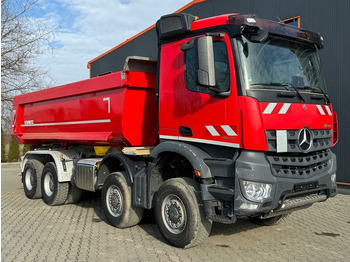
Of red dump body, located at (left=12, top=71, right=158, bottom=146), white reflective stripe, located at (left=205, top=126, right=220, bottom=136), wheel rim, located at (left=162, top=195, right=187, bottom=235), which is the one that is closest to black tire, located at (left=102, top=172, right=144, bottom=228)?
red dump body, located at (left=12, top=71, right=158, bottom=146)

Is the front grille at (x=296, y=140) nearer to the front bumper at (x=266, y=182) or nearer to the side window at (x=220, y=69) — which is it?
the front bumper at (x=266, y=182)

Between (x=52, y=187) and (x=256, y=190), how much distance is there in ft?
18.1

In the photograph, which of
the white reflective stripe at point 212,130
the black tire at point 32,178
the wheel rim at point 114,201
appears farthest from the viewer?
the black tire at point 32,178

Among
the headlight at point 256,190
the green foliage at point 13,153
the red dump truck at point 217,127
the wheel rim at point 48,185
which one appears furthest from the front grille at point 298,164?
the green foliage at point 13,153

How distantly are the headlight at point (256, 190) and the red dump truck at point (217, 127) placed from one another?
1 centimetres

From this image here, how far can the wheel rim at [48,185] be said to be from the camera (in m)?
8.32

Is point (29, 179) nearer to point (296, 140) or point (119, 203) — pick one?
point (119, 203)

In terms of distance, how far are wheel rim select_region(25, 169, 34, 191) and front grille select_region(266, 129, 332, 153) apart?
6613mm

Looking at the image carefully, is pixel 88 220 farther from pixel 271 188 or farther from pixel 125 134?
pixel 271 188

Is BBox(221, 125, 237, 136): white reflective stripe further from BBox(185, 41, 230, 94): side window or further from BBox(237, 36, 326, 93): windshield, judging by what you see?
BBox(237, 36, 326, 93): windshield

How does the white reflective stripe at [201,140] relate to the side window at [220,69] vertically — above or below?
below

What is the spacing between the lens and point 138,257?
472 centimetres

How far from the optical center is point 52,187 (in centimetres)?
828

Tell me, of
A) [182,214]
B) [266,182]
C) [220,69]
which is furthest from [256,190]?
[220,69]
